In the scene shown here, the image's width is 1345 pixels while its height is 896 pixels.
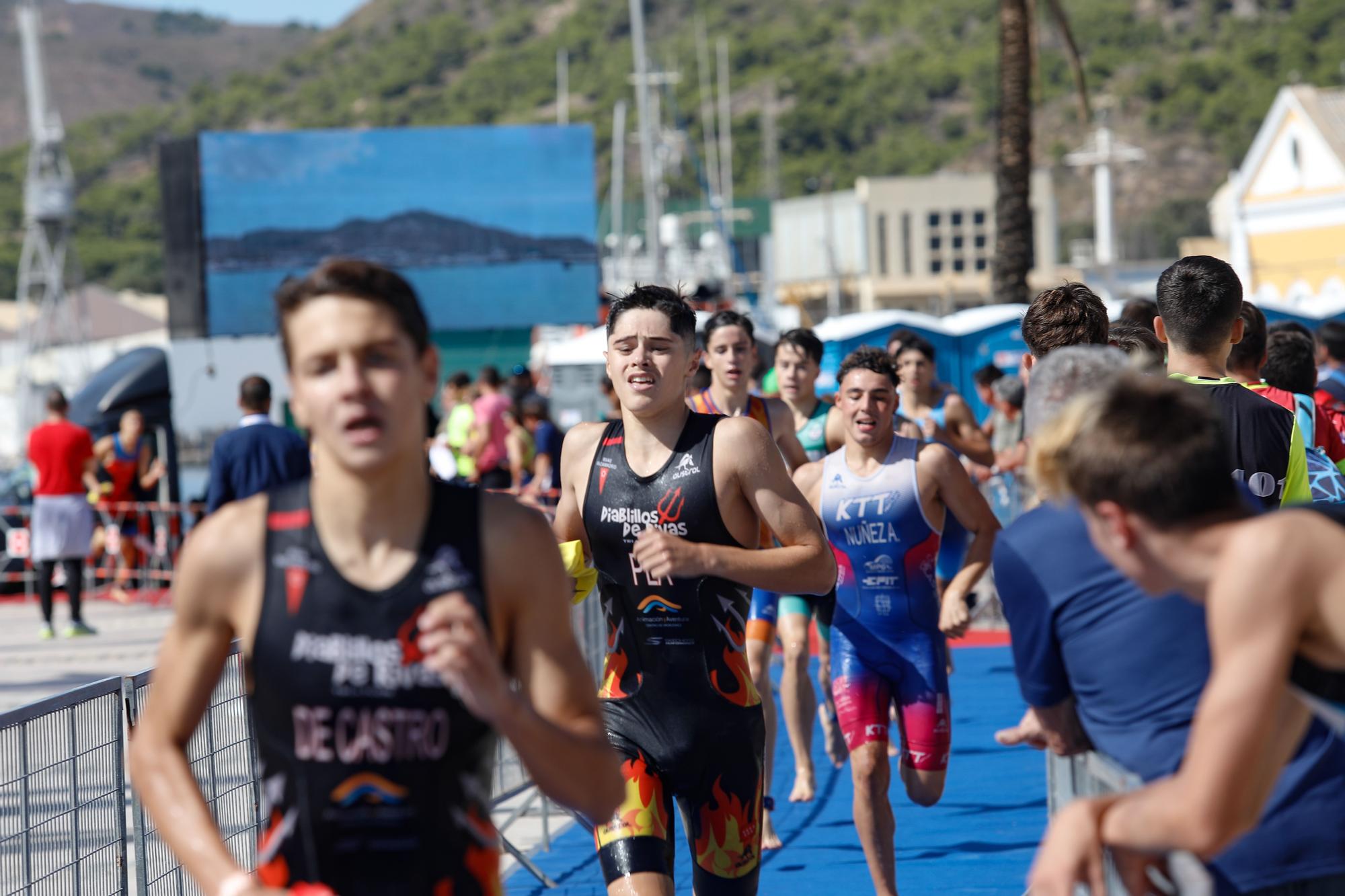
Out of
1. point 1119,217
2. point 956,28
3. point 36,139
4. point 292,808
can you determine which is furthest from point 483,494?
point 956,28

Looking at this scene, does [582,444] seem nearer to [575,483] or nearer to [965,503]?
[575,483]

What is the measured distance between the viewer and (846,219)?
91.8 metres

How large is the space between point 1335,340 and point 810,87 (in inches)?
5398

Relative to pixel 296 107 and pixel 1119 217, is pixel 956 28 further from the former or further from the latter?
pixel 296 107

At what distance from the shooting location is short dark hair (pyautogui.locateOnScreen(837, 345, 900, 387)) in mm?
6113

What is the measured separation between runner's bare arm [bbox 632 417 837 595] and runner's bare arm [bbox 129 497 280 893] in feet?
5.92

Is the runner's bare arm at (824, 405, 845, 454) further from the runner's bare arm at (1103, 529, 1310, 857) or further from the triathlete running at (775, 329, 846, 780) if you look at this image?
the runner's bare arm at (1103, 529, 1310, 857)

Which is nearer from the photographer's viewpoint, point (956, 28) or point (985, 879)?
point (985, 879)

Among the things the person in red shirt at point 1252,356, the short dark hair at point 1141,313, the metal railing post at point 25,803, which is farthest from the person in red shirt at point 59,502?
the person in red shirt at point 1252,356

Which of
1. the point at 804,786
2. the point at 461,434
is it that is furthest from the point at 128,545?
the point at 804,786

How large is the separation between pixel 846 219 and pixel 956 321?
74.9 metres

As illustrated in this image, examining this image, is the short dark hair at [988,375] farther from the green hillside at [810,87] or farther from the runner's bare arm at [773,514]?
the green hillside at [810,87]

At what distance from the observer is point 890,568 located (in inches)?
238

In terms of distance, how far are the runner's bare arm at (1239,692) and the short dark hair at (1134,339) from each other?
103 inches
